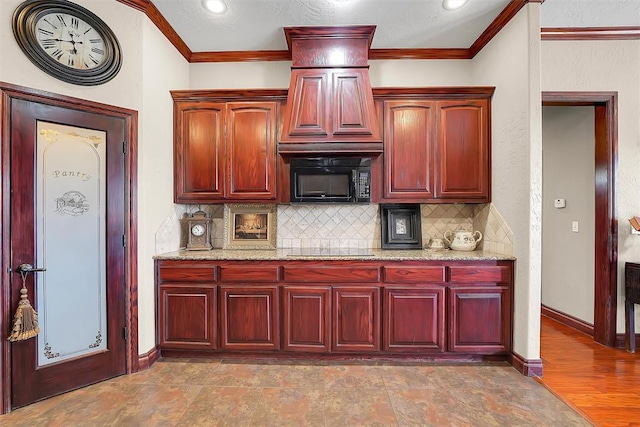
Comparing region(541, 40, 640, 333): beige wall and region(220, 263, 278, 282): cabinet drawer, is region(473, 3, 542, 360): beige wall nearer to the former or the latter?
region(541, 40, 640, 333): beige wall

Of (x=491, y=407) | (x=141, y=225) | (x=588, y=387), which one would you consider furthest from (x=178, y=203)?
(x=588, y=387)

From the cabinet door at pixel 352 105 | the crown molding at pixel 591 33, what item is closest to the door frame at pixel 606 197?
the crown molding at pixel 591 33

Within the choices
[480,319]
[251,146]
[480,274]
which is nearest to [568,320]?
[480,319]

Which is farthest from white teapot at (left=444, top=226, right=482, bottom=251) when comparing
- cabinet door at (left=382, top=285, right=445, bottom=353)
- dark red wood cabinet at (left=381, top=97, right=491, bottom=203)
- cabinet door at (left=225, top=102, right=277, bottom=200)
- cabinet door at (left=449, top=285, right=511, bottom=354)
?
cabinet door at (left=225, top=102, right=277, bottom=200)

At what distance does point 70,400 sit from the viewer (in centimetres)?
211

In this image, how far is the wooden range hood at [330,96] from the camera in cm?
275

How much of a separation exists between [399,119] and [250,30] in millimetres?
A: 1610

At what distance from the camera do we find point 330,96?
2775 mm

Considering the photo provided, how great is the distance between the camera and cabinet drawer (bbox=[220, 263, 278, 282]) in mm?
2627

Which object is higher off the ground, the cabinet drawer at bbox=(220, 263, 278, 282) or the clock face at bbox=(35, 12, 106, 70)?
the clock face at bbox=(35, 12, 106, 70)

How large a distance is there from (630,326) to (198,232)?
4.12 m

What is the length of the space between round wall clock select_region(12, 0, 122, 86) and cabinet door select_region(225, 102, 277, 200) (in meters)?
0.99

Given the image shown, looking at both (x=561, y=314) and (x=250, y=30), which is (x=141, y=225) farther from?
(x=561, y=314)

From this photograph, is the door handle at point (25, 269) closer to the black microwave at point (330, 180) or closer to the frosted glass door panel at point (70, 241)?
the frosted glass door panel at point (70, 241)
